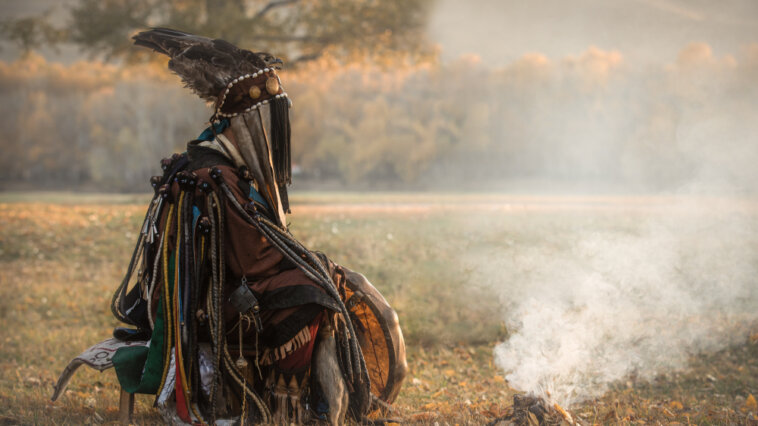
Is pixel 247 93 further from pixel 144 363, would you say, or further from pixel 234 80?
pixel 144 363

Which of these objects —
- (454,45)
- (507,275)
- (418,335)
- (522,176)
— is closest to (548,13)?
(454,45)

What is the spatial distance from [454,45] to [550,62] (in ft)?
7.96

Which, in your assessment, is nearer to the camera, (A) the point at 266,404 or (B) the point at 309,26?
(A) the point at 266,404

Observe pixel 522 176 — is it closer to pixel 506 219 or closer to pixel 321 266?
pixel 506 219

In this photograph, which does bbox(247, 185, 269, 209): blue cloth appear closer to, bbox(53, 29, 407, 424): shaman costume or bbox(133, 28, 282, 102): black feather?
→ bbox(53, 29, 407, 424): shaman costume

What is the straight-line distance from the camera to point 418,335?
6.37 metres

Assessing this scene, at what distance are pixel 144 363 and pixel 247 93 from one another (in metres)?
1.67

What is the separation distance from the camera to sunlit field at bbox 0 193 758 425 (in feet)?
13.5

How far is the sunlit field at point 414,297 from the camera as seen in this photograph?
162 inches

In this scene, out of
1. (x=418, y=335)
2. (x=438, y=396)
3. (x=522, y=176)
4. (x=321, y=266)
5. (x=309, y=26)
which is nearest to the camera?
(x=321, y=266)

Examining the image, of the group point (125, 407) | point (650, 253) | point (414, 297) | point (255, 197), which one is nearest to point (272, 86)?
point (255, 197)

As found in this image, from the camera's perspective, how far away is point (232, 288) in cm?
324

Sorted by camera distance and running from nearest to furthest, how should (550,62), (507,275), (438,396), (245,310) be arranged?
(245,310)
(438,396)
(507,275)
(550,62)

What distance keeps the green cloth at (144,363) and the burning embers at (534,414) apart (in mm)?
1961
